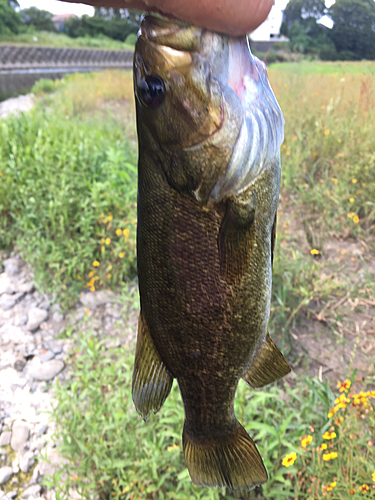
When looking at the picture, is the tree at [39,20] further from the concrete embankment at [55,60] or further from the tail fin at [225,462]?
the tail fin at [225,462]

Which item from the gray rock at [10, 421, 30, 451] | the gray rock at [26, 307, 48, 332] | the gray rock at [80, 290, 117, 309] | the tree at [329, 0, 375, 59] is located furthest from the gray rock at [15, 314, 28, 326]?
the tree at [329, 0, 375, 59]

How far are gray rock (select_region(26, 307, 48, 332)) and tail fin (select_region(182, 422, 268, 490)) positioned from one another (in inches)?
98.0

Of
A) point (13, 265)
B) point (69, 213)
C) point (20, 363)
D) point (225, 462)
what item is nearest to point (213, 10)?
point (225, 462)

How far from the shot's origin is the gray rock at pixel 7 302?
3.25 meters

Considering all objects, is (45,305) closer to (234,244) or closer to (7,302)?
(7,302)

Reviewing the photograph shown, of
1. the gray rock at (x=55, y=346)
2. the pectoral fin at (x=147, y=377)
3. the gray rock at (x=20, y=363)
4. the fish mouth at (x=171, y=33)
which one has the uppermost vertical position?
the fish mouth at (x=171, y=33)

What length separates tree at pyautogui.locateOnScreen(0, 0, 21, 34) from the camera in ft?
53.0

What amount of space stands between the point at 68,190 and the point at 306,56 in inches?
124

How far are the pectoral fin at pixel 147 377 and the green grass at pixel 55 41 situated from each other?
21.7 meters

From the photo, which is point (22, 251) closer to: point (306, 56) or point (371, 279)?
point (371, 279)

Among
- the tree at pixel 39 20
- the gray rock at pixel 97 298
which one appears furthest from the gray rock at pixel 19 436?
the tree at pixel 39 20

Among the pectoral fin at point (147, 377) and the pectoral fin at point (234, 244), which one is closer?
the pectoral fin at point (234, 244)

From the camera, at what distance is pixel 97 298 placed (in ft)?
10.4

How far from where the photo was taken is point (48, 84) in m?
13.5
